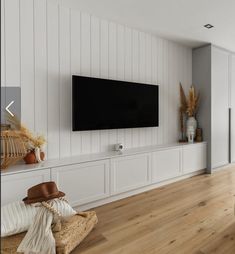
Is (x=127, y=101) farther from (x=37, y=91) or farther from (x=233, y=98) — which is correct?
(x=233, y=98)

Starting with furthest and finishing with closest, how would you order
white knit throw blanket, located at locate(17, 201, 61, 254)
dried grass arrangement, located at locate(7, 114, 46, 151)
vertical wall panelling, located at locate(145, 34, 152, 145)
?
vertical wall panelling, located at locate(145, 34, 152, 145), dried grass arrangement, located at locate(7, 114, 46, 151), white knit throw blanket, located at locate(17, 201, 61, 254)

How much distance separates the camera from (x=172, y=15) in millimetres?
2912

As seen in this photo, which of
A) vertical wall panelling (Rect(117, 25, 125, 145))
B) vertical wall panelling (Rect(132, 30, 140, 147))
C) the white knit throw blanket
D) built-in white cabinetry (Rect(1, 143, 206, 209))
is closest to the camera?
the white knit throw blanket

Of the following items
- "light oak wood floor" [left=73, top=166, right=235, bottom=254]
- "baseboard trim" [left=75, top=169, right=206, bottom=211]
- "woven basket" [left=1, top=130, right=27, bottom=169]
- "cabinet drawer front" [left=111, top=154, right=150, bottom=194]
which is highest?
"woven basket" [left=1, top=130, right=27, bottom=169]

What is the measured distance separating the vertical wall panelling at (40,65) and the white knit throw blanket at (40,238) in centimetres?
117

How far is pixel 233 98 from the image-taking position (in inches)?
179

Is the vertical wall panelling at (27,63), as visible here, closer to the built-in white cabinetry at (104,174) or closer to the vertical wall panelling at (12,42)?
the vertical wall panelling at (12,42)

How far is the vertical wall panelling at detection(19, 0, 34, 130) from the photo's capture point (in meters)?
2.42

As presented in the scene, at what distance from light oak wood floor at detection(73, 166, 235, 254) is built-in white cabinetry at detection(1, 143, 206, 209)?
166 millimetres

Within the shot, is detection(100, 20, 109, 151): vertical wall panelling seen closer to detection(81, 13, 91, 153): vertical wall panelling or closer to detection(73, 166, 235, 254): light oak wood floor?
detection(81, 13, 91, 153): vertical wall panelling

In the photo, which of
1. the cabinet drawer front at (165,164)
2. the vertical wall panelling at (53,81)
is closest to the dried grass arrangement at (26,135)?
the vertical wall panelling at (53,81)

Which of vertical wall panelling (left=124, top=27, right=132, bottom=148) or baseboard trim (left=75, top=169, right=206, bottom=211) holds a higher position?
vertical wall panelling (left=124, top=27, right=132, bottom=148)

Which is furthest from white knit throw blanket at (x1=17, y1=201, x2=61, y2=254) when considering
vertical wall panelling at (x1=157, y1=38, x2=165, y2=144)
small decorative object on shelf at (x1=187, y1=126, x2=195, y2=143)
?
small decorative object on shelf at (x1=187, y1=126, x2=195, y2=143)

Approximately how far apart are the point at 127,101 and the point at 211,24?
64.6 inches
